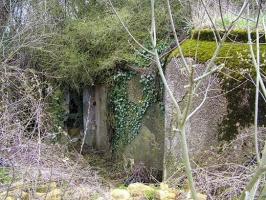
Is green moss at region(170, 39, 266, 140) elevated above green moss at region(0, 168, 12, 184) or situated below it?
above

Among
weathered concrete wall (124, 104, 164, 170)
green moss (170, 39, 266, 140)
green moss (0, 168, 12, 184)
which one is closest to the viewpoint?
green moss (0, 168, 12, 184)

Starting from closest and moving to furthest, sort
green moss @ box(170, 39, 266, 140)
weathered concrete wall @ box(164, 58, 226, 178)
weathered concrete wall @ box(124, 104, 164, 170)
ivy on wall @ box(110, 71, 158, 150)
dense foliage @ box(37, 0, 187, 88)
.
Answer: green moss @ box(170, 39, 266, 140), weathered concrete wall @ box(164, 58, 226, 178), weathered concrete wall @ box(124, 104, 164, 170), ivy on wall @ box(110, 71, 158, 150), dense foliage @ box(37, 0, 187, 88)

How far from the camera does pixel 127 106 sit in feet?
28.3

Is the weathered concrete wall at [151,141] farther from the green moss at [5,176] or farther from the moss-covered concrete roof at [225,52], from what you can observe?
the green moss at [5,176]

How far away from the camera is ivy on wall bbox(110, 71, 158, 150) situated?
811 cm

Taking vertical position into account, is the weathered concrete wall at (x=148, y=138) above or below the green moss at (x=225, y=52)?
below

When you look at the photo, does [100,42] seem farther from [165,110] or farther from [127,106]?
[165,110]

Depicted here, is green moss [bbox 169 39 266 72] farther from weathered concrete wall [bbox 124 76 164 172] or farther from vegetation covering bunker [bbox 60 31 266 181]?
weathered concrete wall [bbox 124 76 164 172]

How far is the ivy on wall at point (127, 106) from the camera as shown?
8109mm

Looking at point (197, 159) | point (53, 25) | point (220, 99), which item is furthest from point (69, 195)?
point (53, 25)

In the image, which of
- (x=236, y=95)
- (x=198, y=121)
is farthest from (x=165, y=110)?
(x=236, y=95)

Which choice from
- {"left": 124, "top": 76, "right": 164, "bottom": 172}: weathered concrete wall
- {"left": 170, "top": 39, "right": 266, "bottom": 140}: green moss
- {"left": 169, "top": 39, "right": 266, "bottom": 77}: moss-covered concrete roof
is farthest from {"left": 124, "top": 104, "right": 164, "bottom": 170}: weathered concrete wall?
{"left": 170, "top": 39, "right": 266, "bottom": 140}: green moss

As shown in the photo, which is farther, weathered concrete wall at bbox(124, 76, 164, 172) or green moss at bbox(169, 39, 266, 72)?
weathered concrete wall at bbox(124, 76, 164, 172)

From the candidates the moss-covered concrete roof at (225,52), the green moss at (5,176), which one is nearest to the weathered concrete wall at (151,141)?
the moss-covered concrete roof at (225,52)
